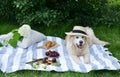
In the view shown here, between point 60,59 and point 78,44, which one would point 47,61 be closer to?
point 60,59

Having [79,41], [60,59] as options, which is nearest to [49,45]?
[60,59]

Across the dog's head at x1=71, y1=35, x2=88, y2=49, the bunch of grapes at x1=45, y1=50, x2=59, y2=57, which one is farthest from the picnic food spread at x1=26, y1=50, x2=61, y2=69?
the dog's head at x1=71, y1=35, x2=88, y2=49

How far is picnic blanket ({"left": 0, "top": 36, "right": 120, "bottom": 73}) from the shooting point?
195 inches

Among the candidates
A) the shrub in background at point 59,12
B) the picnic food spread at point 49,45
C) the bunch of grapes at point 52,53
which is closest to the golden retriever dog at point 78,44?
the bunch of grapes at point 52,53

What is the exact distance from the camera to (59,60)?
17.3ft

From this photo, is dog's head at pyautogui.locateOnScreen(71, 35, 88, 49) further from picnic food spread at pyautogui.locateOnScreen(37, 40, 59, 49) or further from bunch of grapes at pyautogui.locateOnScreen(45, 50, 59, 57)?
picnic food spread at pyautogui.locateOnScreen(37, 40, 59, 49)

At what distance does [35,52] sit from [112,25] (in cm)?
190

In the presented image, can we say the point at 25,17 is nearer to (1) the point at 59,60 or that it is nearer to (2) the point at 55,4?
(2) the point at 55,4

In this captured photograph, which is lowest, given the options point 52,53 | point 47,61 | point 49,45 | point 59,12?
point 47,61

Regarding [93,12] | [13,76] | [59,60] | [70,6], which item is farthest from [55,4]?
[13,76]

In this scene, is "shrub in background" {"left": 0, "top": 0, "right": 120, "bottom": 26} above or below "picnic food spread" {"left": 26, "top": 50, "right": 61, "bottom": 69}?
above

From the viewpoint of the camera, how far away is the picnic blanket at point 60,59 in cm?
496

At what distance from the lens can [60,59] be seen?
5.30 m

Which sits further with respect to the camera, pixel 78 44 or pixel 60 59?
pixel 60 59
